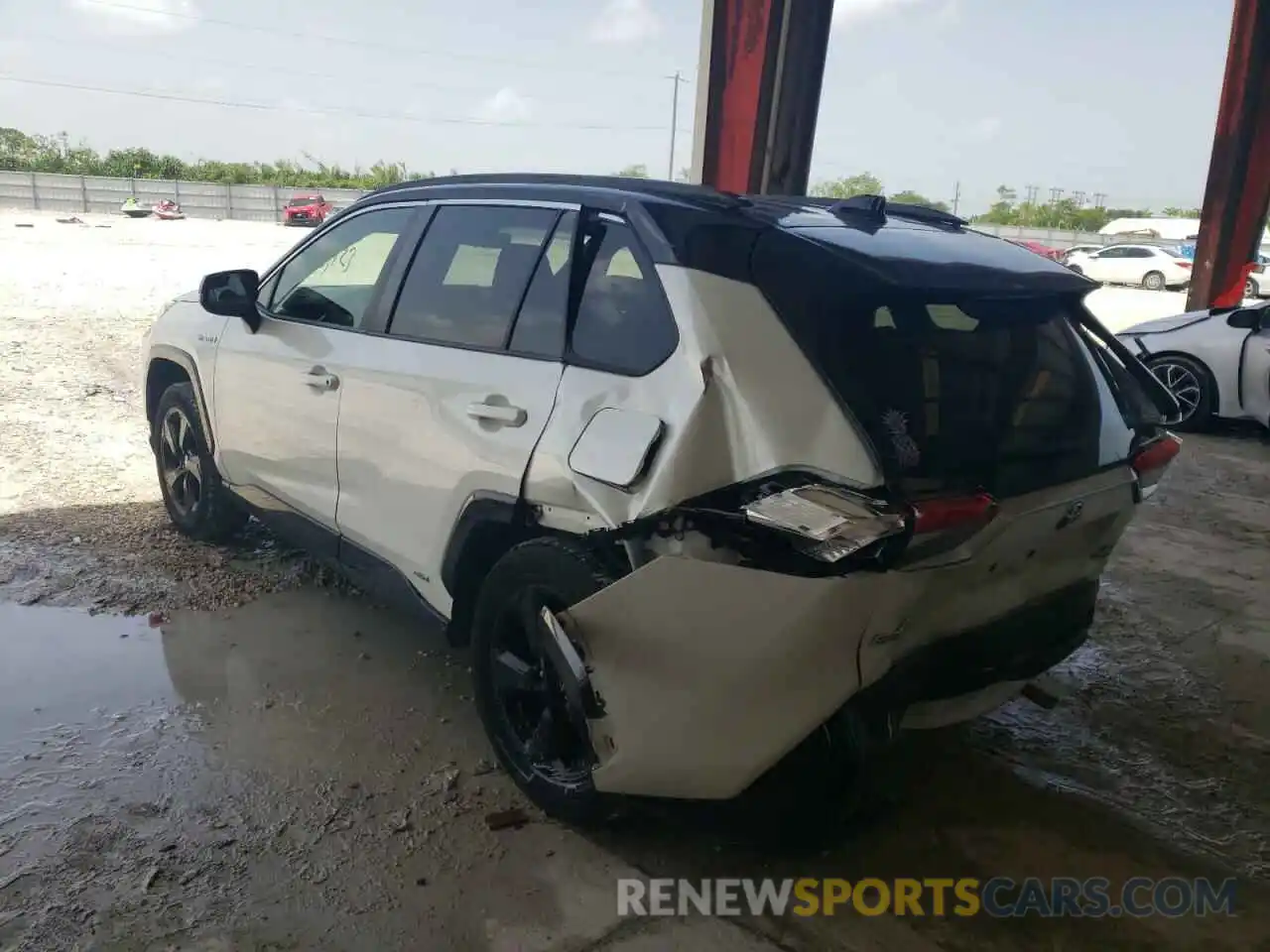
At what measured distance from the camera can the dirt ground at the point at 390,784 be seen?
2.44m

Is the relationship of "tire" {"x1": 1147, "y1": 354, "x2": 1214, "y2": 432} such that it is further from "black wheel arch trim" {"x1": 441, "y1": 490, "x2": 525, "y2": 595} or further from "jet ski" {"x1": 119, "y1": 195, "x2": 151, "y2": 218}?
"jet ski" {"x1": 119, "y1": 195, "x2": 151, "y2": 218}

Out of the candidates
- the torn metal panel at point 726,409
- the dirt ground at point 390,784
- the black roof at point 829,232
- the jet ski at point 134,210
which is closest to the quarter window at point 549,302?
the black roof at point 829,232

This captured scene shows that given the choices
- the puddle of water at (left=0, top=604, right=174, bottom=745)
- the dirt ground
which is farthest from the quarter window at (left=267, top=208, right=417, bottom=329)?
the puddle of water at (left=0, top=604, right=174, bottom=745)

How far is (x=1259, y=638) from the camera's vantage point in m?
4.33

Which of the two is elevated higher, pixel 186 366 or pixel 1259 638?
pixel 186 366

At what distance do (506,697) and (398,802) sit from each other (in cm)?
45

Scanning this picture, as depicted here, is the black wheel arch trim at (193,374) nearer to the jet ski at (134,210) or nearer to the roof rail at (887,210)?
the roof rail at (887,210)

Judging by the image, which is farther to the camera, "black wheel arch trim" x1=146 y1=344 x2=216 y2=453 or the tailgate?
"black wheel arch trim" x1=146 y1=344 x2=216 y2=453

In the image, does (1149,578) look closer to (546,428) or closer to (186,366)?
(546,428)

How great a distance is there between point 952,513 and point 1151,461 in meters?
1.03

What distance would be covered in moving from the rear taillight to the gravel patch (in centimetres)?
346

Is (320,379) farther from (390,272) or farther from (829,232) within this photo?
(829,232)

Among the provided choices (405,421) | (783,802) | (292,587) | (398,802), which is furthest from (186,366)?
(783,802)

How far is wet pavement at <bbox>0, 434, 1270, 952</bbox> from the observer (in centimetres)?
242
